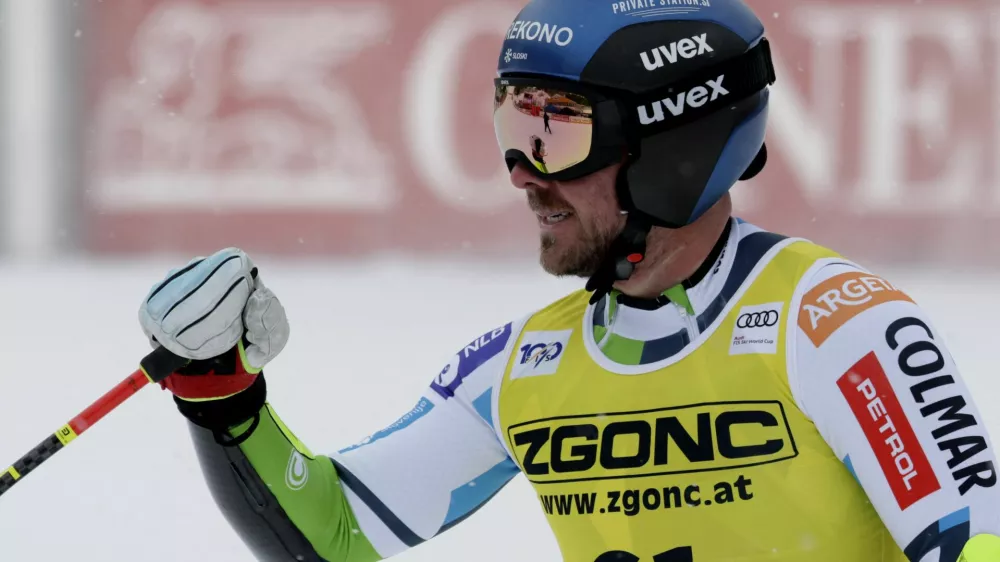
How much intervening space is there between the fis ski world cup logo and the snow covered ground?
1372 mm

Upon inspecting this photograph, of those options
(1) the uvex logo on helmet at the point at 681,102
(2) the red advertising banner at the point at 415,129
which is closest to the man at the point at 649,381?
(1) the uvex logo on helmet at the point at 681,102

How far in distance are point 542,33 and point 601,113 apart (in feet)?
0.60

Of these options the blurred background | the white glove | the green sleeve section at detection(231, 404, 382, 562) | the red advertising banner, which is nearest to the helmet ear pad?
the white glove

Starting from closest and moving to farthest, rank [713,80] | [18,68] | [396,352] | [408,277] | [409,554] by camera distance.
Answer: [713,80] < [409,554] < [396,352] < [408,277] < [18,68]

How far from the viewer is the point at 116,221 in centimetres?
816

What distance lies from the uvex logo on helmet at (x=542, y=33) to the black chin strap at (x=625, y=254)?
0.33 metres

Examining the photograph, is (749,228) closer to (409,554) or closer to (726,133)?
(726,133)

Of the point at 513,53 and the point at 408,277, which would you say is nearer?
the point at 513,53

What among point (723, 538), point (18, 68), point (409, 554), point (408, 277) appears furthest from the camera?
point (18, 68)

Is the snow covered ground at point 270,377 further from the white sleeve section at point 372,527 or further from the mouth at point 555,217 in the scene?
the mouth at point 555,217

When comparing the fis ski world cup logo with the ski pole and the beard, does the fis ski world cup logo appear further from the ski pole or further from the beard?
the ski pole

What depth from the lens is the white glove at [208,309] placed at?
2344mm

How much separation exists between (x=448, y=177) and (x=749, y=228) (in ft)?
18.8

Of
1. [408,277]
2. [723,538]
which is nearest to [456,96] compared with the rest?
[408,277]
